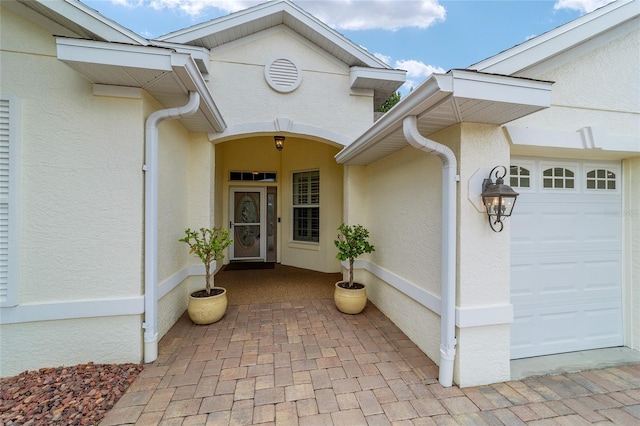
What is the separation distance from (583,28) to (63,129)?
5.53 meters

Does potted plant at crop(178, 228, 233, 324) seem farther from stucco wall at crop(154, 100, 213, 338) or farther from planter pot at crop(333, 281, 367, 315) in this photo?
planter pot at crop(333, 281, 367, 315)

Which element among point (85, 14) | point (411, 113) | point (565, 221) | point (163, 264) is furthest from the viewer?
point (163, 264)

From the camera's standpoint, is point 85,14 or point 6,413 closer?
point 6,413

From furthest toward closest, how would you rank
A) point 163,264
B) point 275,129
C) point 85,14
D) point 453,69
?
point 275,129
point 163,264
point 85,14
point 453,69

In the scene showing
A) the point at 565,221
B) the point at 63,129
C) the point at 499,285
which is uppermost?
the point at 63,129

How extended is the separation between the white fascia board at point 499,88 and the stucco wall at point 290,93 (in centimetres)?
309

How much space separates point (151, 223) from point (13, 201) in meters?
1.21

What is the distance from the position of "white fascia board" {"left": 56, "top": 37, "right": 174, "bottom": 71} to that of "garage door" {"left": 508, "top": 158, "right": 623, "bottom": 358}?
149 inches

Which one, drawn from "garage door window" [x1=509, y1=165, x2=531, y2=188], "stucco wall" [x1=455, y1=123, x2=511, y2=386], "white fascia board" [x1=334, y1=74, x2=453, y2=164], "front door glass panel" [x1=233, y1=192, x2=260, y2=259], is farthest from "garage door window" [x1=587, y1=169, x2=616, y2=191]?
"front door glass panel" [x1=233, y1=192, x2=260, y2=259]

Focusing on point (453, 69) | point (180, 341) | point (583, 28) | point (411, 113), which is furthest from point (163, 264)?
point (583, 28)

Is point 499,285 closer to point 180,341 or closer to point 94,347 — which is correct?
point 180,341

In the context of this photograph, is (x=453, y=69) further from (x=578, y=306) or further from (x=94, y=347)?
(x=94, y=347)

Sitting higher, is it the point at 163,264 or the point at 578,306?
the point at 163,264

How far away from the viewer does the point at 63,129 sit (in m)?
2.61
